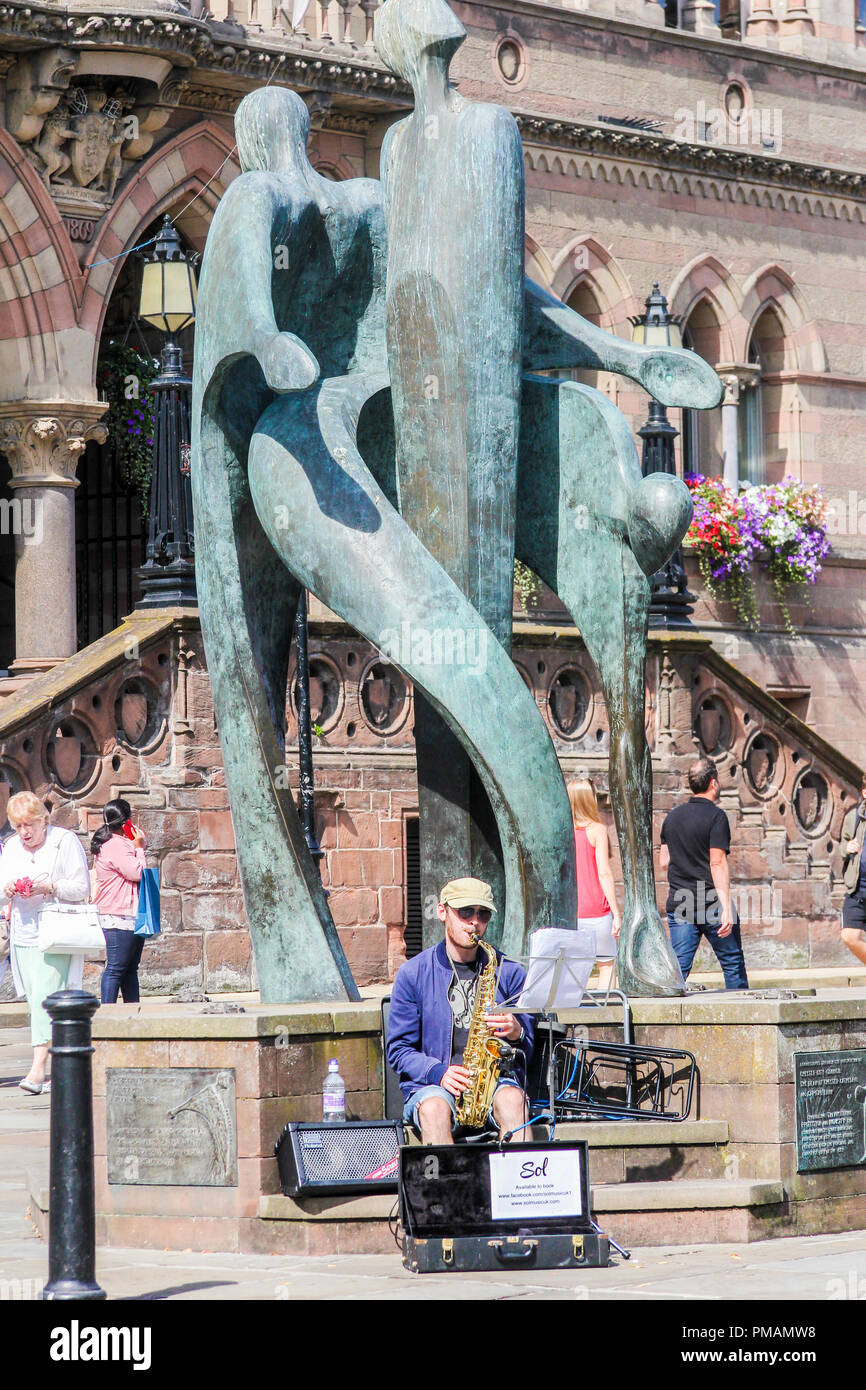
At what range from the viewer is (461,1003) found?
9.09m

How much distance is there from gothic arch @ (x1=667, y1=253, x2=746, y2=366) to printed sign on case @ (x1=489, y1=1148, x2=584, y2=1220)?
61.3 feet

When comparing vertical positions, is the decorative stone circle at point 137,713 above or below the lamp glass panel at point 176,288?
below

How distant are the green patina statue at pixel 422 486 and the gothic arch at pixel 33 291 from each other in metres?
11.5

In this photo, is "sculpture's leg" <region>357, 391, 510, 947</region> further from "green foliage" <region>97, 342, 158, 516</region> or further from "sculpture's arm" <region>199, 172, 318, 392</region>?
"green foliage" <region>97, 342, 158, 516</region>

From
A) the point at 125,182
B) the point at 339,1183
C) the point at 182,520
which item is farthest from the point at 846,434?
the point at 339,1183

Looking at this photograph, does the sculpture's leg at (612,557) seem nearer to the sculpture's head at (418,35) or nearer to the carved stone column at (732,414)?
the sculpture's head at (418,35)

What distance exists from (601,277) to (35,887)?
43.1 ft

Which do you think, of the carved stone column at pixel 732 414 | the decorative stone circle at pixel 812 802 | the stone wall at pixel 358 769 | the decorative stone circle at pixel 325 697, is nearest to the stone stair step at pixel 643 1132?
the stone wall at pixel 358 769

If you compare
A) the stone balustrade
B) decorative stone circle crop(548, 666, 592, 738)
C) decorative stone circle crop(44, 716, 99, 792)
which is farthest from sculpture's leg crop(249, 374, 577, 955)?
the stone balustrade

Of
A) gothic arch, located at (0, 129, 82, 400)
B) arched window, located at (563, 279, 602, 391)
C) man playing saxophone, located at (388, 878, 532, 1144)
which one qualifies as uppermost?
arched window, located at (563, 279, 602, 391)

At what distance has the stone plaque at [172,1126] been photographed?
366 inches

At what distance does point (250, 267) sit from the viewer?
9.77 metres

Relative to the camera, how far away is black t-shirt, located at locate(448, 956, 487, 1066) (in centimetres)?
905
